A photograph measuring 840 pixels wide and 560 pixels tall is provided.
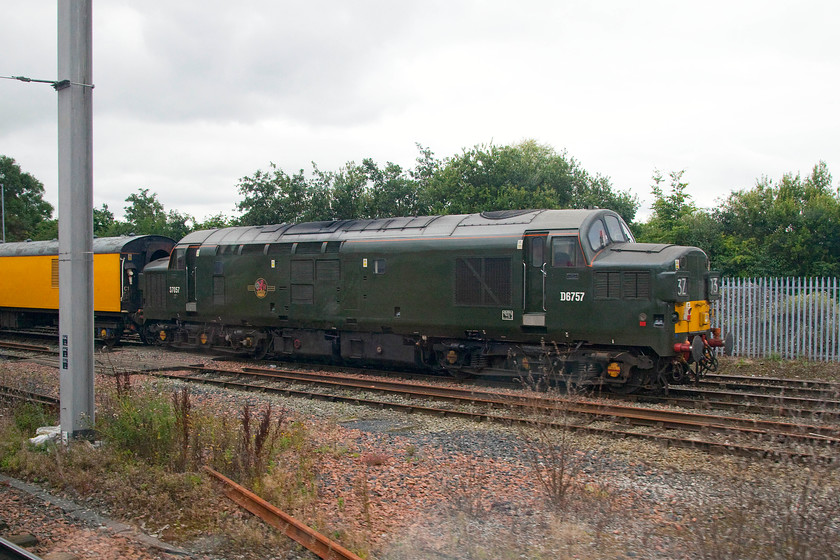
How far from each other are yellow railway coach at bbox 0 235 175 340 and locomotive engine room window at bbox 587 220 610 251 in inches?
560

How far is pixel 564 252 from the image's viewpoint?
11.3 meters

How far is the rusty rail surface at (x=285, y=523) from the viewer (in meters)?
4.98

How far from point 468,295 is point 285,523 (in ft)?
24.1

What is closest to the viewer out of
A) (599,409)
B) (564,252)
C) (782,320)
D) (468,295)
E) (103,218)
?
(599,409)

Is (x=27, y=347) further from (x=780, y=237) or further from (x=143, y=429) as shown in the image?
(x=780, y=237)

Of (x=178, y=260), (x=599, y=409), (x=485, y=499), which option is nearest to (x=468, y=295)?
(x=599, y=409)

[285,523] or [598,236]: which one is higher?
[598,236]

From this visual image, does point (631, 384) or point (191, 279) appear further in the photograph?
point (191, 279)

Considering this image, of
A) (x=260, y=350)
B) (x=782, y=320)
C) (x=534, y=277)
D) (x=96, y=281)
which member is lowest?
(x=260, y=350)

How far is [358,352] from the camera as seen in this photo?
1453 centimetres

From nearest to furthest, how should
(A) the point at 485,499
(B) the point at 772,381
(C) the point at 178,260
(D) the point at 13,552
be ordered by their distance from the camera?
(D) the point at 13,552
(A) the point at 485,499
(B) the point at 772,381
(C) the point at 178,260

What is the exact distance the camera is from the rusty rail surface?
4977 mm

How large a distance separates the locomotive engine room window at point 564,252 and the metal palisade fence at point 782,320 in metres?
6.90

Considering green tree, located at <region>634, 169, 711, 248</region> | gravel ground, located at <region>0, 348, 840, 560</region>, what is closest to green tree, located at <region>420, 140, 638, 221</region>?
green tree, located at <region>634, 169, 711, 248</region>
